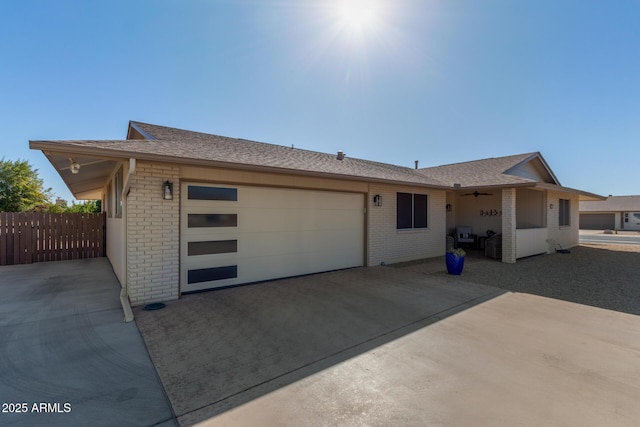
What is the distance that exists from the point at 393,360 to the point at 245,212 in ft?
15.1

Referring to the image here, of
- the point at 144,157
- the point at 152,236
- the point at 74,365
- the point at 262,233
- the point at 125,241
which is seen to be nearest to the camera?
the point at 74,365

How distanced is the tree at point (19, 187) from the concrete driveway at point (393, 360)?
1995 cm

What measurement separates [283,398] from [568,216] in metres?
17.8

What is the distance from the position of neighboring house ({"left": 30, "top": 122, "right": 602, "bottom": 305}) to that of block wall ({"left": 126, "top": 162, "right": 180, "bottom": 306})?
0.06 ft

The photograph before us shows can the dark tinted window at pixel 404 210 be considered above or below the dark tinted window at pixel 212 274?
above

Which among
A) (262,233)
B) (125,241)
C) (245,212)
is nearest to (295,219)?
(262,233)

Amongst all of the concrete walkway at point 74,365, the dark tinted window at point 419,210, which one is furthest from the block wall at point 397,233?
the concrete walkway at point 74,365

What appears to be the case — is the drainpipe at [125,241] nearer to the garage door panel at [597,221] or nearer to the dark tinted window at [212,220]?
the dark tinted window at [212,220]

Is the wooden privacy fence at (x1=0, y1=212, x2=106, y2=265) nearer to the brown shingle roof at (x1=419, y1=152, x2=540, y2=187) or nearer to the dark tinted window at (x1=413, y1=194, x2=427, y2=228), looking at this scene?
the dark tinted window at (x1=413, y1=194, x2=427, y2=228)

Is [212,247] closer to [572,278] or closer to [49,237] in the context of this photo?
[49,237]

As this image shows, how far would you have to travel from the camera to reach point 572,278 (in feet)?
24.8

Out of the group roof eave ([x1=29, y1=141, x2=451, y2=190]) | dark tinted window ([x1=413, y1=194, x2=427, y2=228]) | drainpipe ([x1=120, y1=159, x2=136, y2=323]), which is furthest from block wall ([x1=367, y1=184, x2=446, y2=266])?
drainpipe ([x1=120, y1=159, x2=136, y2=323])

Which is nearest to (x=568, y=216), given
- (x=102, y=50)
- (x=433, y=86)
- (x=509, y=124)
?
(x=509, y=124)

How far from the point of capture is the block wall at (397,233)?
29.3 ft
